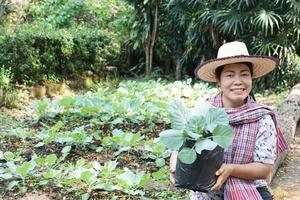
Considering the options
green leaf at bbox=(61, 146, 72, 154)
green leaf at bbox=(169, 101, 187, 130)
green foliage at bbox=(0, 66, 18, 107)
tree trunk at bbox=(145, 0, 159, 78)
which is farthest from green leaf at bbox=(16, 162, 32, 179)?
tree trunk at bbox=(145, 0, 159, 78)

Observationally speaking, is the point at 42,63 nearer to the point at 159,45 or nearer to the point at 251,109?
the point at 159,45

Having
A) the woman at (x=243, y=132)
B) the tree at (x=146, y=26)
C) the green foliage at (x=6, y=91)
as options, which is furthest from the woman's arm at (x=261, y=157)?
the tree at (x=146, y=26)

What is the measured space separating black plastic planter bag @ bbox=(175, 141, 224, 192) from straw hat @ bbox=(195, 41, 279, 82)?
A: 41 cm

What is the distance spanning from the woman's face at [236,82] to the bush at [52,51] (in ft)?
22.6

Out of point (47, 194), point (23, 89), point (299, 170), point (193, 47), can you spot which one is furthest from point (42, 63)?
point (47, 194)

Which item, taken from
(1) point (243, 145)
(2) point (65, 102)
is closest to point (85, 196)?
(1) point (243, 145)

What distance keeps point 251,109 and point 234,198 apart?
378mm

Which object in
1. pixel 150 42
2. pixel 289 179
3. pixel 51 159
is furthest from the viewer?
pixel 150 42

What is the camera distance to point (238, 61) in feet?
7.02

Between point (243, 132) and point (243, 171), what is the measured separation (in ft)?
0.56

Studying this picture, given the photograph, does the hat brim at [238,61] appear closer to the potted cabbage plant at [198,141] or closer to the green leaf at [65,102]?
the potted cabbage plant at [198,141]

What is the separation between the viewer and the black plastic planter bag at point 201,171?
74.6 inches

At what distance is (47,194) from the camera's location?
306 cm

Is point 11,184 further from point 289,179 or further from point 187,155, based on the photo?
point 289,179
